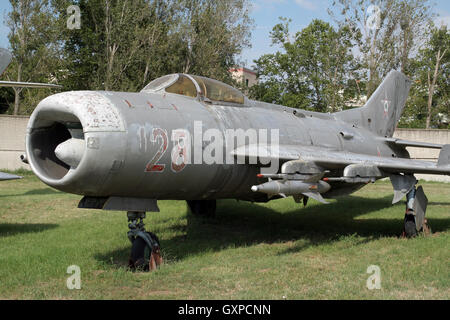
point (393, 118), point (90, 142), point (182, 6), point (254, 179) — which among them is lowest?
point (254, 179)

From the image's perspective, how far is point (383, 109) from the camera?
42.7 feet

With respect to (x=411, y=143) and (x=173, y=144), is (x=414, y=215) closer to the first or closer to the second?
(x=411, y=143)

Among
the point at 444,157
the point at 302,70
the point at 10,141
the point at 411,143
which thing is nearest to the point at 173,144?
the point at 444,157

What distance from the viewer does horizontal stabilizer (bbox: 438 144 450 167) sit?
864 cm

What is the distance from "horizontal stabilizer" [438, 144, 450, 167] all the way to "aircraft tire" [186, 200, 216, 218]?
586 centimetres

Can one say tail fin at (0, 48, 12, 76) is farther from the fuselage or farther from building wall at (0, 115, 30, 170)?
building wall at (0, 115, 30, 170)

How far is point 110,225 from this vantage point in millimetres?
10922

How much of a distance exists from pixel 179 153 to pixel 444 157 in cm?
541

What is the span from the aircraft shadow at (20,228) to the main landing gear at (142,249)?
4.59m

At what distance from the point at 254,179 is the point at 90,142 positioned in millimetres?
3414

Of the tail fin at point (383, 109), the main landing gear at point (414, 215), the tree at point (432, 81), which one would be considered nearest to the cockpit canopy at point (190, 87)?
the tail fin at point (383, 109)

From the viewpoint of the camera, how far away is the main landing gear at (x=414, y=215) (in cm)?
972
